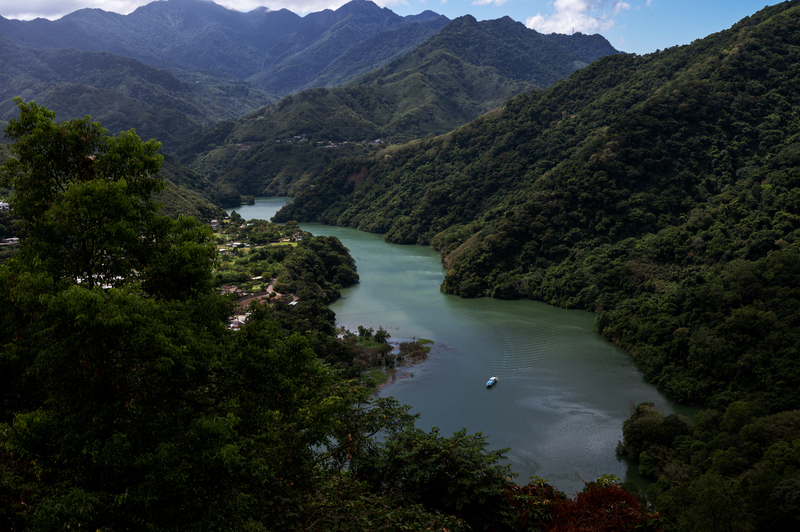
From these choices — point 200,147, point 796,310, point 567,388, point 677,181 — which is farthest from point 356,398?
point 200,147

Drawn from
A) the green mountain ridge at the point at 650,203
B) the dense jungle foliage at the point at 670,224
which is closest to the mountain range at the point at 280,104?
the dense jungle foliage at the point at 670,224

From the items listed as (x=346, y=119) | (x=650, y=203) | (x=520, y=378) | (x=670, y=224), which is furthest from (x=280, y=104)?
(x=520, y=378)

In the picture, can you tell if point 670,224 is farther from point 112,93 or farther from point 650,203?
point 112,93

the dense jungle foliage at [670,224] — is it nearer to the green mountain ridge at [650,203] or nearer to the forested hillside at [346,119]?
the green mountain ridge at [650,203]

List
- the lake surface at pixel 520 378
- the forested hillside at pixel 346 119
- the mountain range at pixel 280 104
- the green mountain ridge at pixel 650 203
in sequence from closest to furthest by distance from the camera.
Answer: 1. the lake surface at pixel 520 378
2. the green mountain ridge at pixel 650 203
3. the forested hillside at pixel 346 119
4. the mountain range at pixel 280 104

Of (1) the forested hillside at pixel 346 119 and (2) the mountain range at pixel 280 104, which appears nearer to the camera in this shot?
(1) the forested hillside at pixel 346 119
